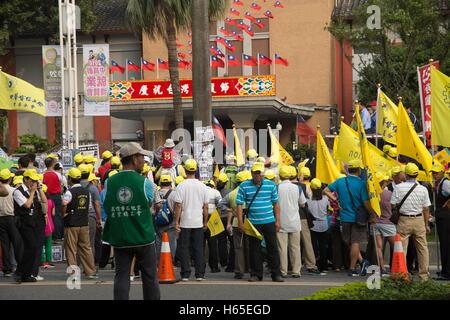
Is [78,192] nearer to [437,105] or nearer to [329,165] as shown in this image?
[329,165]

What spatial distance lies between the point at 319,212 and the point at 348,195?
3.05ft

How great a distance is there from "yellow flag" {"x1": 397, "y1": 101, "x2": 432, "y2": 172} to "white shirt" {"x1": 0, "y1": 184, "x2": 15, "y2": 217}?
6.53 meters

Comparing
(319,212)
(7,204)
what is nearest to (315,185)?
(319,212)

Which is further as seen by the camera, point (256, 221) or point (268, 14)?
point (268, 14)

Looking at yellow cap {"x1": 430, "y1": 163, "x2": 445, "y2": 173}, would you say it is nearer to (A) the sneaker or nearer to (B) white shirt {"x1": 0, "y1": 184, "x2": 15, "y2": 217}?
(A) the sneaker

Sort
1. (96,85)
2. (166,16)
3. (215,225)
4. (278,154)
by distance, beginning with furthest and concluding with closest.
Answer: (166,16) < (96,85) < (278,154) < (215,225)

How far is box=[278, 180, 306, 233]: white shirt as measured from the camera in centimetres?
1509

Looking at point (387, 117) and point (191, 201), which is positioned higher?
point (387, 117)

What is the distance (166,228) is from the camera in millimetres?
14789

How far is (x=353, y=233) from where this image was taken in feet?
49.5

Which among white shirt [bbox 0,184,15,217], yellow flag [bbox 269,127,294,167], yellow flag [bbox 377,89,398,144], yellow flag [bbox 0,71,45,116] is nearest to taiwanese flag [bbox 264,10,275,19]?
yellow flag [bbox 269,127,294,167]

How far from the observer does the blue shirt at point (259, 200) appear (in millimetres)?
14188

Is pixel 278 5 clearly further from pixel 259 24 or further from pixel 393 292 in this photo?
pixel 393 292

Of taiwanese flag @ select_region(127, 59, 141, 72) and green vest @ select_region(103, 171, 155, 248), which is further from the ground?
taiwanese flag @ select_region(127, 59, 141, 72)
